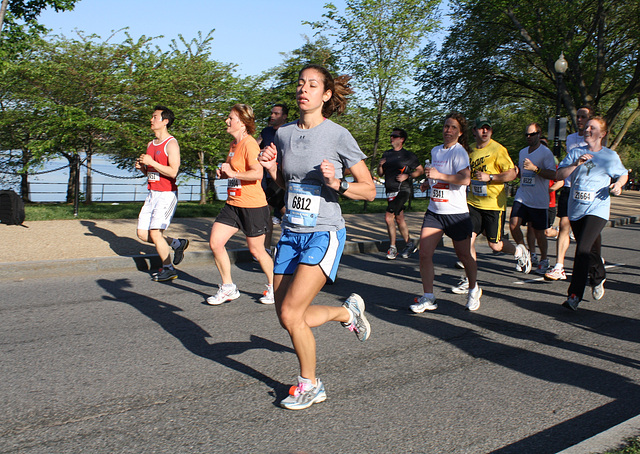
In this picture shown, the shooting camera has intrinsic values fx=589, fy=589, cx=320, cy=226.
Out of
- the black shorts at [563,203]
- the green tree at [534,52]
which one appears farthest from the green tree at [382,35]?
the black shorts at [563,203]

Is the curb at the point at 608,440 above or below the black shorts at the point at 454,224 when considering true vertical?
below

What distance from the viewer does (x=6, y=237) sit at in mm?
8969

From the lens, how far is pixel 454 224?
5.86 metres

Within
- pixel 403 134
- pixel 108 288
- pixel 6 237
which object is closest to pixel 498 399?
pixel 108 288

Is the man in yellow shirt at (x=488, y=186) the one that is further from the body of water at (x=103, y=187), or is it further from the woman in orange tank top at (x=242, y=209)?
the body of water at (x=103, y=187)

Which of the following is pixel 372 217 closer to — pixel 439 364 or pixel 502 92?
pixel 439 364

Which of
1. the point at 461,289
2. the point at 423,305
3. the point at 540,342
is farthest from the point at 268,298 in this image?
the point at 540,342

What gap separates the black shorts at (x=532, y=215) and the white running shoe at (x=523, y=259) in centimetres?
44

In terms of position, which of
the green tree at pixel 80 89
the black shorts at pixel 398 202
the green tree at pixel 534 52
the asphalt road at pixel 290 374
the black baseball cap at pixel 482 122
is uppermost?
the green tree at pixel 534 52

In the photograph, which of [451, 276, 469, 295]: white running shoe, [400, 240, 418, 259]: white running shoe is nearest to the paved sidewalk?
[400, 240, 418, 259]: white running shoe

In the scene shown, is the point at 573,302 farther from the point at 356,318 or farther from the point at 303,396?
the point at 303,396

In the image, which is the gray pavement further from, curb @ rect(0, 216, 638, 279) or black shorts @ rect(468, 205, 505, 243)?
black shorts @ rect(468, 205, 505, 243)

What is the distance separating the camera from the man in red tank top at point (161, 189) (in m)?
6.88

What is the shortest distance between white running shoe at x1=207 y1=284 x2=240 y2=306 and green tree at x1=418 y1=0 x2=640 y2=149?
17.1m
